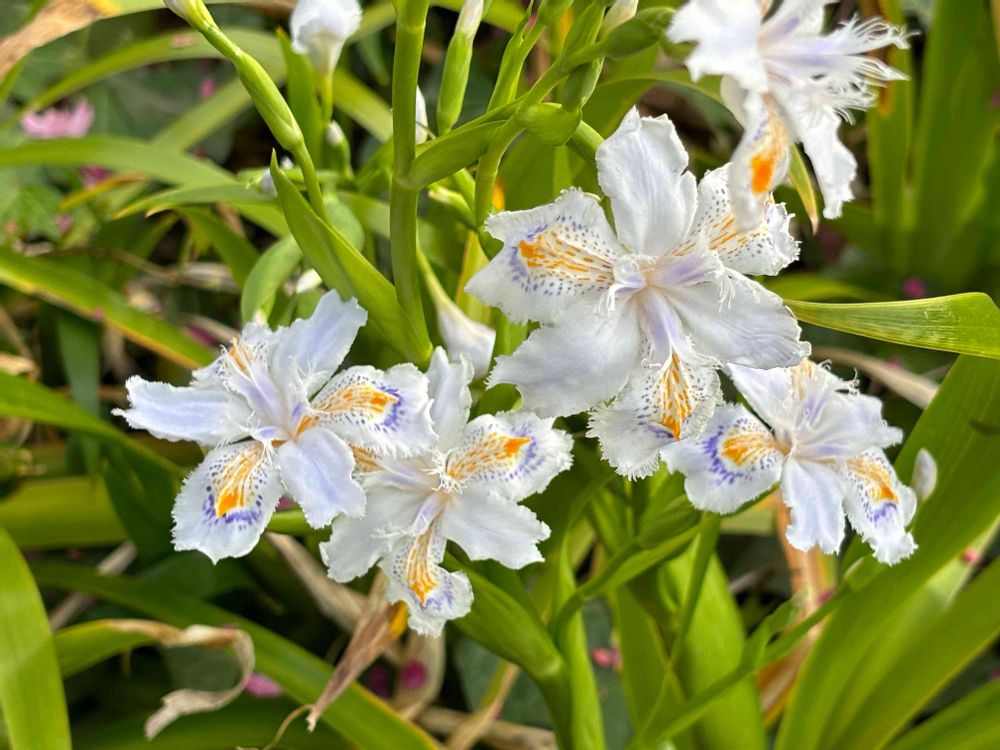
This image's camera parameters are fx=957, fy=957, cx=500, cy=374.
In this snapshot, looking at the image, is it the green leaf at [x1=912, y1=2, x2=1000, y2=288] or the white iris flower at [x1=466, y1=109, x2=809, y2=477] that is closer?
the white iris flower at [x1=466, y1=109, x2=809, y2=477]

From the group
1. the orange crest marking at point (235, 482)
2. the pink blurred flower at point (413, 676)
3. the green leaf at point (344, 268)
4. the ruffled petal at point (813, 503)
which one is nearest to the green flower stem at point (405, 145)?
the green leaf at point (344, 268)

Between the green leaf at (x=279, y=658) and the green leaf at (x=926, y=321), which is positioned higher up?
the green leaf at (x=926, y=321)

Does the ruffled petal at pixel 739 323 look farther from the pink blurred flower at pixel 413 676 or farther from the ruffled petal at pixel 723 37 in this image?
the pink blurred flower at pixel 413 676

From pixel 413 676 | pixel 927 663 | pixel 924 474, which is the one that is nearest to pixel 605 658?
pixel 413 676

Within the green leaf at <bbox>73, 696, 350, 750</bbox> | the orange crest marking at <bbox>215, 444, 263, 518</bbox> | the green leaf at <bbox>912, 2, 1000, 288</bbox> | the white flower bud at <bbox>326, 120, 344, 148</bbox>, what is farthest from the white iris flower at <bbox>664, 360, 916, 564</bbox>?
the green leaf at <bbox>912, 2, 1000, 288</bbox>

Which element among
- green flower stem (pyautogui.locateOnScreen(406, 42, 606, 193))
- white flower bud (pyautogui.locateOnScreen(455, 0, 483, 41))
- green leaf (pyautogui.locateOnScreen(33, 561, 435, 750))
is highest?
white flower bud (pyautogui.locateOnScreen(455, 0, 483, 41))

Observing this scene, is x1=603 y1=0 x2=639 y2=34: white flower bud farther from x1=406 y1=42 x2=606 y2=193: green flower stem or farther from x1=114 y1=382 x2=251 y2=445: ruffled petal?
x1=114 y1=382 x2=251 y2=445: ruffled petal

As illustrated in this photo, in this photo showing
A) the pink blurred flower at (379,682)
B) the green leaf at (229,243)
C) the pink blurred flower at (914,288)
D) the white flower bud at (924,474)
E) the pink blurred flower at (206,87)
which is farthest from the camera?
the pink blurred flower at (206,87)

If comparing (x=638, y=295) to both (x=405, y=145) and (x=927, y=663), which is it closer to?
(x=405, y=145)

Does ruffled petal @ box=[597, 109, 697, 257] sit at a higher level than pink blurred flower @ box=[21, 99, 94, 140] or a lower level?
higher
